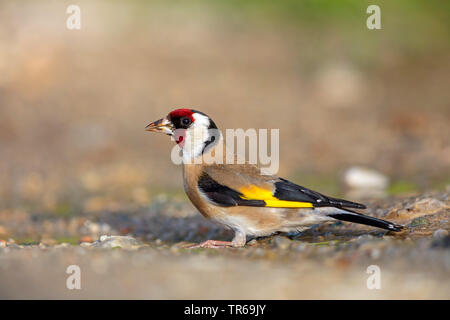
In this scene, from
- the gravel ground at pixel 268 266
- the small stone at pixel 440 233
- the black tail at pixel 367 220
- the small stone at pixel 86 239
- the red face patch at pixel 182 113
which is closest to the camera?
the gravel ground at pixel 268 266

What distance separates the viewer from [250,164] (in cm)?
638

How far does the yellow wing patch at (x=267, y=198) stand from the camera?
5778 millimetres

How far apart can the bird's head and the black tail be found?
1.53 meters

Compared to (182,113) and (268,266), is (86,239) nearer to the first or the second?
(182,113)

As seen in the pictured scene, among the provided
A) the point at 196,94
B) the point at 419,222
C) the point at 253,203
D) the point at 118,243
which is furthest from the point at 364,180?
the point at 196,94

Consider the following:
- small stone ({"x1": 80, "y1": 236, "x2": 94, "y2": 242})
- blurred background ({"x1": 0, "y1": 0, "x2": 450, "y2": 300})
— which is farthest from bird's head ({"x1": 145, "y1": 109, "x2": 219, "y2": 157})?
small stone ({"x1": 80, "y1": 236, "x2": 94, "y2": 242})

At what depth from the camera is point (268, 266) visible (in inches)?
198

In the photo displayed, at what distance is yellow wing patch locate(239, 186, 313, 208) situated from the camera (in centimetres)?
578

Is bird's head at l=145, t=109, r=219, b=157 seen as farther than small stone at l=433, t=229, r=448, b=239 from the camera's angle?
Yes

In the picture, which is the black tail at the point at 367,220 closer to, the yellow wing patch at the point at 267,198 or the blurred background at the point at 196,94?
the yellow wing patch at the point at 267,198

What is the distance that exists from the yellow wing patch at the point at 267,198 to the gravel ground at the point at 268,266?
0.32m

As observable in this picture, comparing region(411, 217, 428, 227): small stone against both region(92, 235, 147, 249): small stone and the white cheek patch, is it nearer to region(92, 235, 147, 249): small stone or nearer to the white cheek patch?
the white cheek patch

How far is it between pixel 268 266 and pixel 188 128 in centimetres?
201

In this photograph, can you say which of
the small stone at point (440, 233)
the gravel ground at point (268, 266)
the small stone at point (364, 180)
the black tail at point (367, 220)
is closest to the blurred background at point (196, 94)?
the small stone at point (364, 180)
